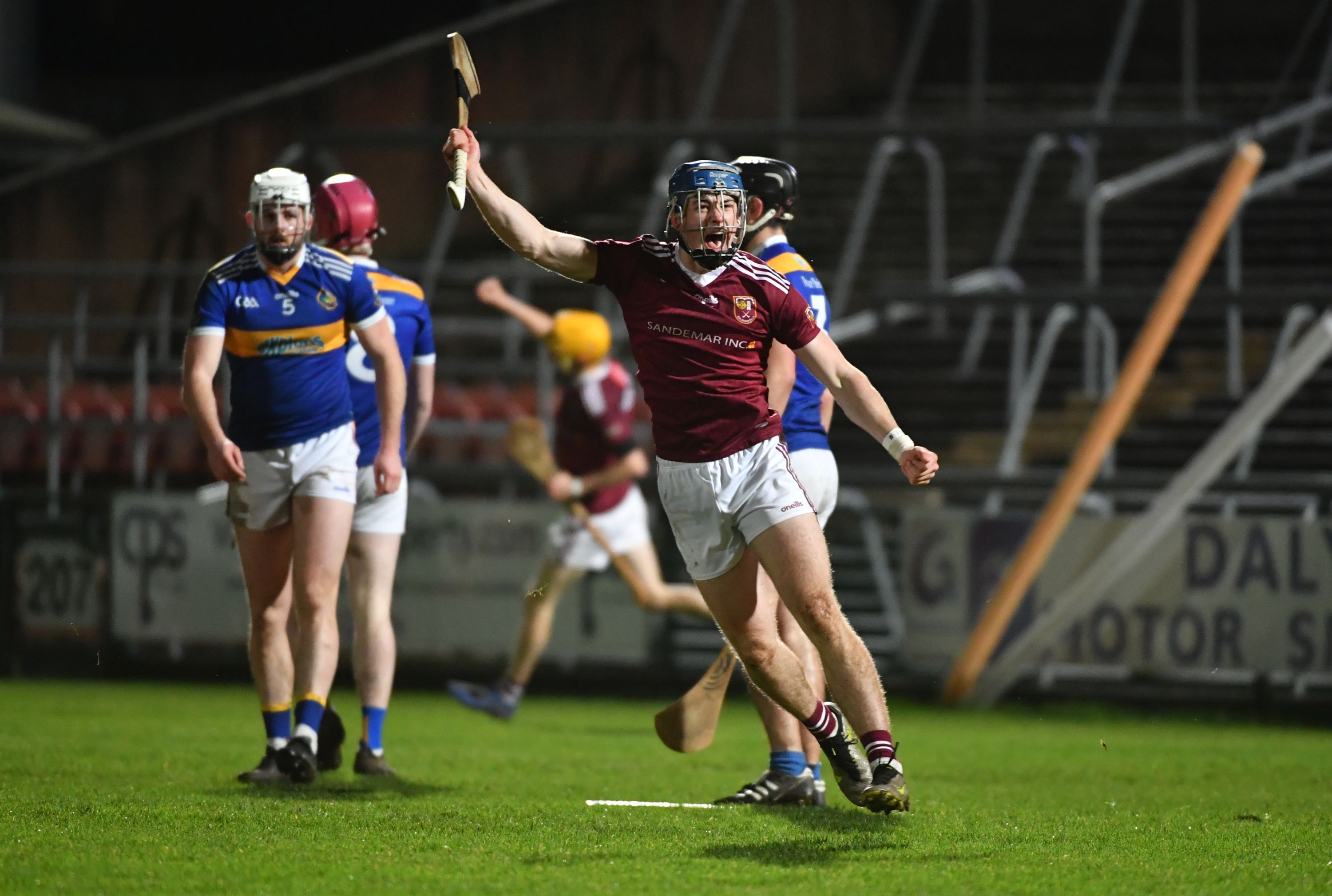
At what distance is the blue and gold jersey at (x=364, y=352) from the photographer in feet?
25.9

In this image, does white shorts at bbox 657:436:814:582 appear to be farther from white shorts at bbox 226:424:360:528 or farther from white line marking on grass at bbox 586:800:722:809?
white shorts at bbox 226:424:360:528

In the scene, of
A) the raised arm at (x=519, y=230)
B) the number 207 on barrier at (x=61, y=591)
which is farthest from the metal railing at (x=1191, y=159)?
the raised arm at (x=519, y=230)

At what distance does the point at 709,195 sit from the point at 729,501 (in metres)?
0.98

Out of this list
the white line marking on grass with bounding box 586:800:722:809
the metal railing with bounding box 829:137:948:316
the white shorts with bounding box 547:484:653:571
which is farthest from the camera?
the metal railing with bounding box 829:137:948:316

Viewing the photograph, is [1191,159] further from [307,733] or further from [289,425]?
[307,733]

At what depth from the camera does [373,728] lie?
7766 millimetres

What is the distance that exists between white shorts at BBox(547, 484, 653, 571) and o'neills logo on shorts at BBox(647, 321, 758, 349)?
4837 mm

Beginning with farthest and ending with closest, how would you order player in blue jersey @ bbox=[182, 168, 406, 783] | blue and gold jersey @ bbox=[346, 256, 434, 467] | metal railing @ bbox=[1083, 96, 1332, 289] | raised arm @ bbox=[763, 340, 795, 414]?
metal railing @ bbox=[1083, 96, 1332, 289]
blue and gold jersey @ bbox=[346, 256, 434, 467]
player in blue jersey @ bbox=[182, 168, 406, 783]
raised arm @ bbox=[763, 340, 795, 414]

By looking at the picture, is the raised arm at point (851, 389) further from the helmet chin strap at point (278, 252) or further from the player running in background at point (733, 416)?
the helmet chin strap at point (278, 252)

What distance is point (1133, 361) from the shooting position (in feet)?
37.5

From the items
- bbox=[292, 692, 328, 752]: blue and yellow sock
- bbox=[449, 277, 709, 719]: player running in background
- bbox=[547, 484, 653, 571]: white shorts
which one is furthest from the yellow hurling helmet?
bbox=[292, 692, 328, 752]: blue and yellow sock

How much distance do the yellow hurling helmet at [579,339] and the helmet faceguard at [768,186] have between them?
12.0 feet

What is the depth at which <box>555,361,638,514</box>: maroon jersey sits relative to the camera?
1084 cm

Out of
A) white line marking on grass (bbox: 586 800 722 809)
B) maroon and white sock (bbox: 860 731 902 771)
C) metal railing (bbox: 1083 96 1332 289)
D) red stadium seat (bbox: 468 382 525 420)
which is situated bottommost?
white line marking on grass (bbox: 586 800 722 809)
